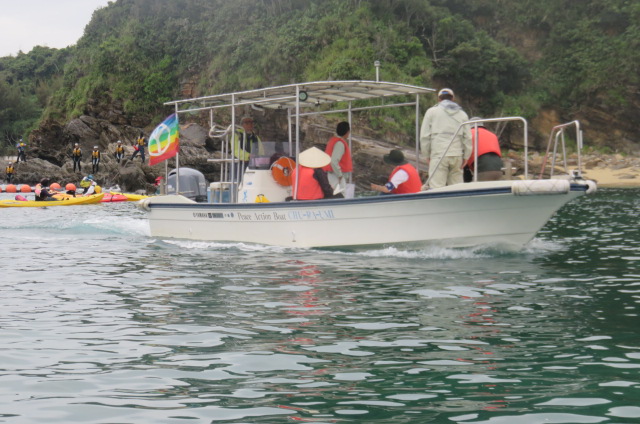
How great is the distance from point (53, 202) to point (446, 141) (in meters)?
19.9

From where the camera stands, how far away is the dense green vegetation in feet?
149

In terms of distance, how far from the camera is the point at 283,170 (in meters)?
13.6

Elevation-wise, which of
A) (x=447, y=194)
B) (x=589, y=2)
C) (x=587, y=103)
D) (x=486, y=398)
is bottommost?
(x=486, y=398)

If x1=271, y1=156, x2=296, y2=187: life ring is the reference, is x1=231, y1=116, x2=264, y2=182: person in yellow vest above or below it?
above

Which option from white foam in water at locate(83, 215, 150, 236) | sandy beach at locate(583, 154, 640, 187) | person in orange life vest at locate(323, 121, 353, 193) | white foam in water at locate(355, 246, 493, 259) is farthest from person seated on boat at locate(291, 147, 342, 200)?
sandy beach at locate(583, 154, 640, 187)

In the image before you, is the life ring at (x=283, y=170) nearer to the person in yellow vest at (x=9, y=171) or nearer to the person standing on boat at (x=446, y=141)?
the person standing on boat at (x=446, y=141)

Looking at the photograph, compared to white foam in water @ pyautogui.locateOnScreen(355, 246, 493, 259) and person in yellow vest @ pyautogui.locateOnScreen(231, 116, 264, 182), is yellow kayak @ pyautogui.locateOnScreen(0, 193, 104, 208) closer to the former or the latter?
person in yellow vest @ pyautogui.locateOnScreen(231, 116, 264, 182)

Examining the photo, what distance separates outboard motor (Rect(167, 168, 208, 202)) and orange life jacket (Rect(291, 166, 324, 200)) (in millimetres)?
3664

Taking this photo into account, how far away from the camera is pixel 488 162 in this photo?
11.3 m

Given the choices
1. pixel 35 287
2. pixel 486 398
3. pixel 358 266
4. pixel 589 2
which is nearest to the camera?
pixel 486 398

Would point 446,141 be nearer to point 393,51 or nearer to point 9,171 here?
point 393,51

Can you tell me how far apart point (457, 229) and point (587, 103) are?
1550 inches

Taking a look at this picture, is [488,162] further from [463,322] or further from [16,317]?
[16,317]

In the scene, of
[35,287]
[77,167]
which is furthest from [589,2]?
[35,287]
